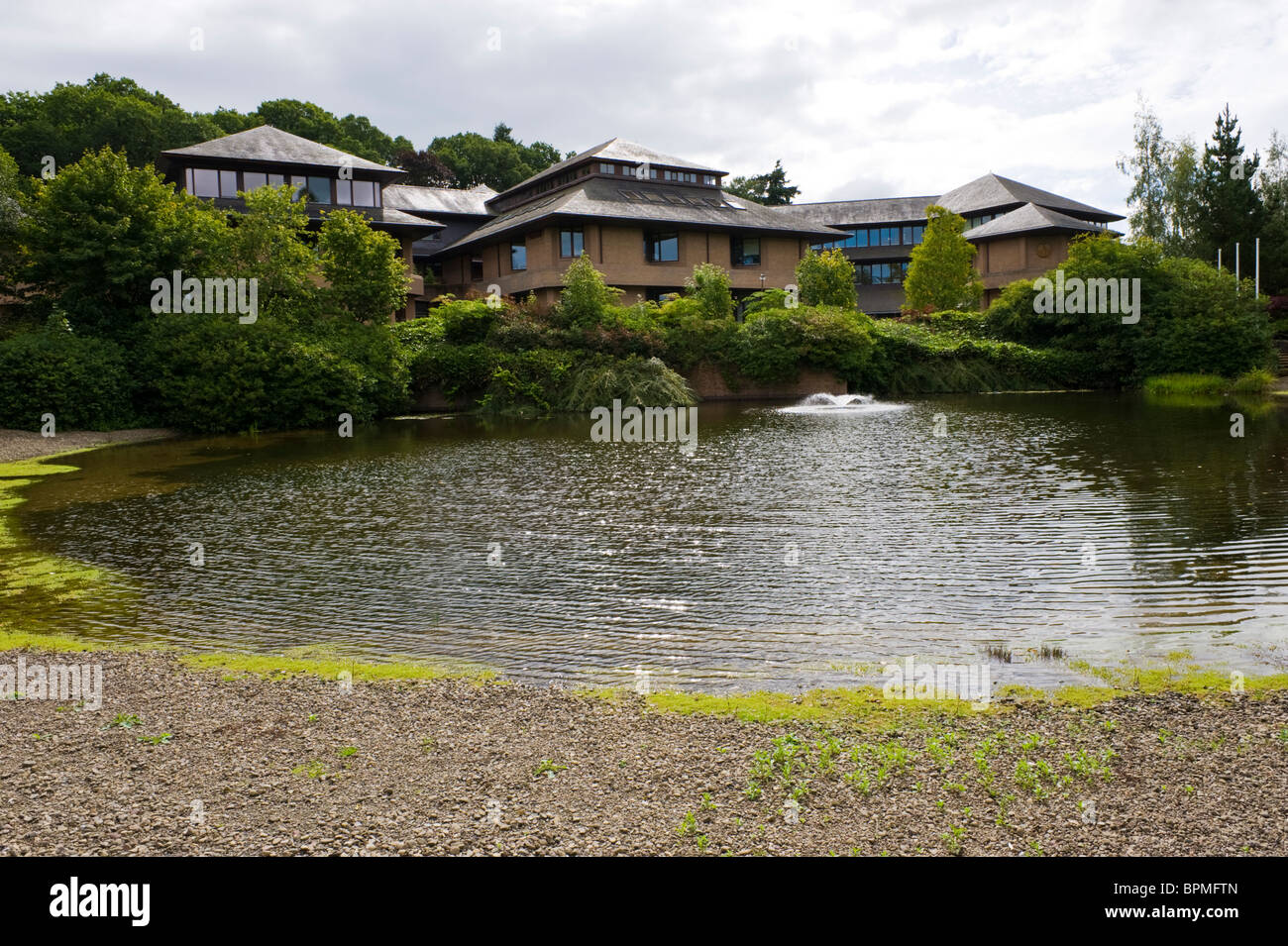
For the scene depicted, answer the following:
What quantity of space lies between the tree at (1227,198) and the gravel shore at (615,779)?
5894cm

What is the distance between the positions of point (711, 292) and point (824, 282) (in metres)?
7.63

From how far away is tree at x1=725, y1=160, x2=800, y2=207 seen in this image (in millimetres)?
97000

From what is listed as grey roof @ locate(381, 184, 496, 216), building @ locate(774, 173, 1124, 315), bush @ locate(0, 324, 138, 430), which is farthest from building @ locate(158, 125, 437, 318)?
building @ locate(774, 173, 1124, 315)

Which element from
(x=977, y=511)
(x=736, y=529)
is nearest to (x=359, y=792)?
(x=736, y=529)

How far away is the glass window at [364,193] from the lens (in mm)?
51250

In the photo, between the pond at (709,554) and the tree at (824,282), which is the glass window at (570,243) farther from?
the pond at (709,554)

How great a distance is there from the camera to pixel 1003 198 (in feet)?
233

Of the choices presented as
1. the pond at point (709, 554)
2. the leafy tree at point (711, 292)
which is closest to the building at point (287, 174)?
the leafy tree at point (711, 292)

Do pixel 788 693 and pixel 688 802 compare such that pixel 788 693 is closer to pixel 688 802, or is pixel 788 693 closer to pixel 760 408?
pixel 688 802

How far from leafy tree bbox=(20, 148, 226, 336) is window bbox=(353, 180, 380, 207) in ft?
A: 53.0

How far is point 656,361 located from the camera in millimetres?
41062

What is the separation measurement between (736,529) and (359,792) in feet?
31.5

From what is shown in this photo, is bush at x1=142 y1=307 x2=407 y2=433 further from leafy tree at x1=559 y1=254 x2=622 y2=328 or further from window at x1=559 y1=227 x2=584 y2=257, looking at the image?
window at x1=559 y1=227 x2=584 y2=257

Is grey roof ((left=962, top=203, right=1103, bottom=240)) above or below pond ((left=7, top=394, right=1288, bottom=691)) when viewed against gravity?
above
